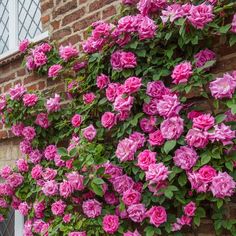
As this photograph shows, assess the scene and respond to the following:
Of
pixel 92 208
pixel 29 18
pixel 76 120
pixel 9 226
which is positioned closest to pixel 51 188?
pixel 92 208

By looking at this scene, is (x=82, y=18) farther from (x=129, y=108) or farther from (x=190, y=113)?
(x=190, y=113)

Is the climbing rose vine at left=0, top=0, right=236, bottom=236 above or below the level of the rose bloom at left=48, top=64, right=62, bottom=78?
below

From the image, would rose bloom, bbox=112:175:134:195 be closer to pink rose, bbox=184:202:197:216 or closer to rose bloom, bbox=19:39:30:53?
pink rose, bbox=184:202:197:216

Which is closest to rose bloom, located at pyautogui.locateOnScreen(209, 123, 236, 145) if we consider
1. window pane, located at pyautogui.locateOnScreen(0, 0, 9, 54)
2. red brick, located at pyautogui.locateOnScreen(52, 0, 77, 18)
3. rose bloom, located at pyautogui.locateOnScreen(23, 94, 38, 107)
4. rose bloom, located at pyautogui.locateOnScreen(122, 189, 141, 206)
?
rose bloom, located at pyautogui.locateOnScreen(122, 189, 141, 206)

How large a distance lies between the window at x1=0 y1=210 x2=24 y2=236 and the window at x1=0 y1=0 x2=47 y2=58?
160 centimetres

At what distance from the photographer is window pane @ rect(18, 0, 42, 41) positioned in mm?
4312

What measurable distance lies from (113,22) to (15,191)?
1680 mm

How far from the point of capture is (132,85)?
8.87 feet

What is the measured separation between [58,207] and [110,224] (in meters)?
0.57

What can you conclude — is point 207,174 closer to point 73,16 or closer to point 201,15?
point 201,15

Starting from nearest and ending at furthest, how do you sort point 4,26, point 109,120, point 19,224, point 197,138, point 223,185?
1. point 223,185
2. point 197,138
3. point 109,120
4. point 19,224
5. point 4,26

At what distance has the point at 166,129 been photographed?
8.43 feet

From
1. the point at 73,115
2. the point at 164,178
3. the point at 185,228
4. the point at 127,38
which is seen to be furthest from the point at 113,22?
the point at 185,228

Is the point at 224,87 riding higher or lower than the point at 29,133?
lower
